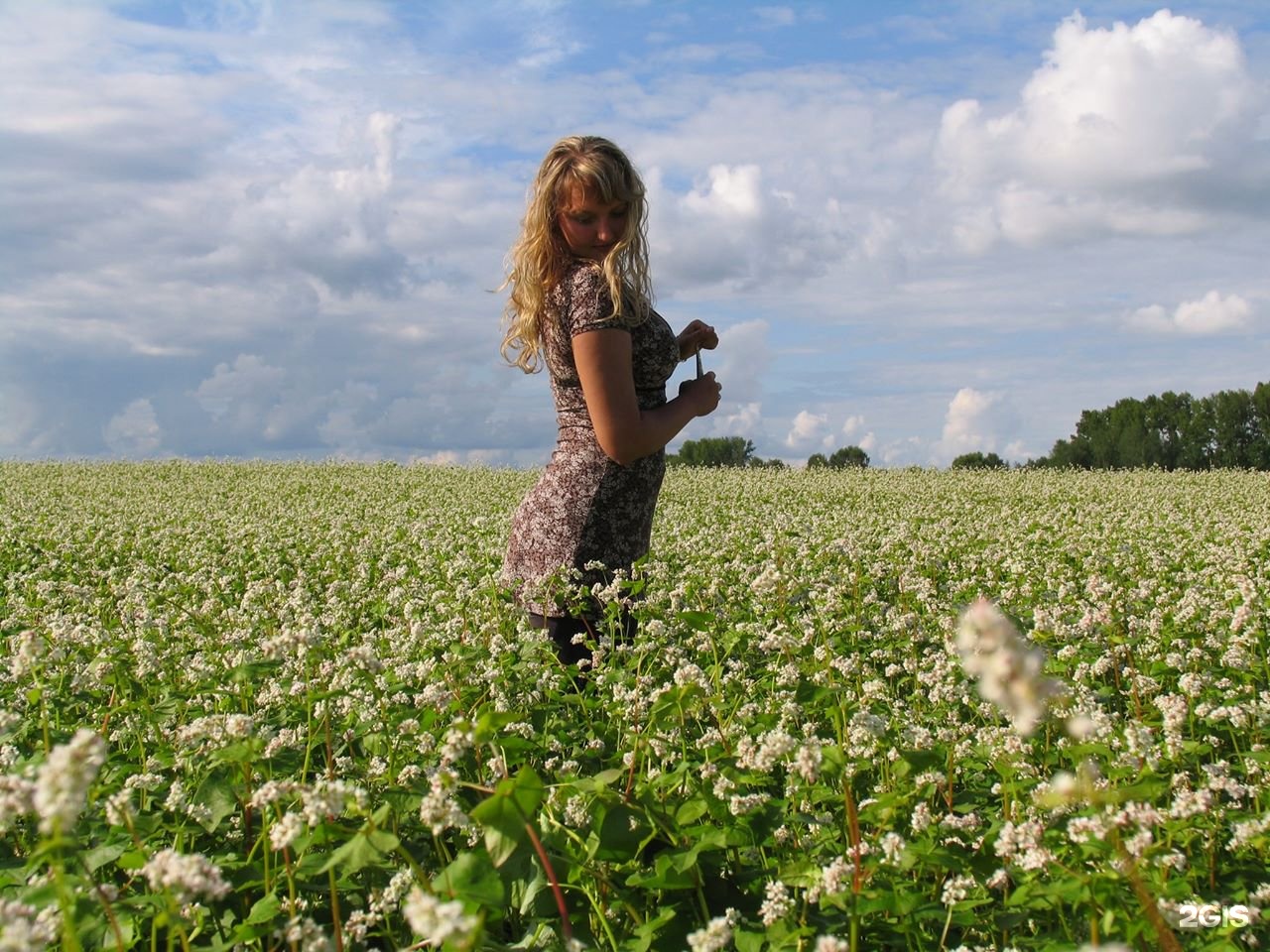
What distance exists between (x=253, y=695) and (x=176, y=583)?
13.2ft

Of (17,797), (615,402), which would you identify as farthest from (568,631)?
(17,797)

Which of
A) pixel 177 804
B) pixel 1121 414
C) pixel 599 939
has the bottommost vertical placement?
pixel 599 939

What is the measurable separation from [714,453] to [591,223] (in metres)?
27.7

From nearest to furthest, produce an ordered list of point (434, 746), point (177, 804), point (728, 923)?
point (728, 923), point (177, 804), point (434, 746)

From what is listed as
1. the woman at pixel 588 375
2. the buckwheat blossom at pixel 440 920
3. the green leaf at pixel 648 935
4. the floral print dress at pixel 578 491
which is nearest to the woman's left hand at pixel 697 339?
the woman at pixel 588 375

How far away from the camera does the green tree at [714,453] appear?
29.4 metres

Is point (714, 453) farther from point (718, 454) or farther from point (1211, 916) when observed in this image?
point (1211, 916)

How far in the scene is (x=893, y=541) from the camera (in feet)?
29.0

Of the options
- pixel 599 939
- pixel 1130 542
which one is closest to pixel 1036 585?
pixel 1130 542

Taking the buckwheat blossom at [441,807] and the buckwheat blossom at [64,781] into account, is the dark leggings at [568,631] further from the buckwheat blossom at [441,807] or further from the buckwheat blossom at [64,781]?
the buckwheat blossom at [64,781]

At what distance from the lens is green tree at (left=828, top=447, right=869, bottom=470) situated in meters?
27.6

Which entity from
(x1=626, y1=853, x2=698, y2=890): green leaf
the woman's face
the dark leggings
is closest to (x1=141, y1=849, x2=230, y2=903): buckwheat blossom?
(x1=626, y1=853, x2=698, y2=890): green leaf

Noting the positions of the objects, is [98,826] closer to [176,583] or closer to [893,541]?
[176,583]

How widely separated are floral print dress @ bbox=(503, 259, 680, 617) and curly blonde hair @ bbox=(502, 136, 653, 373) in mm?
111
